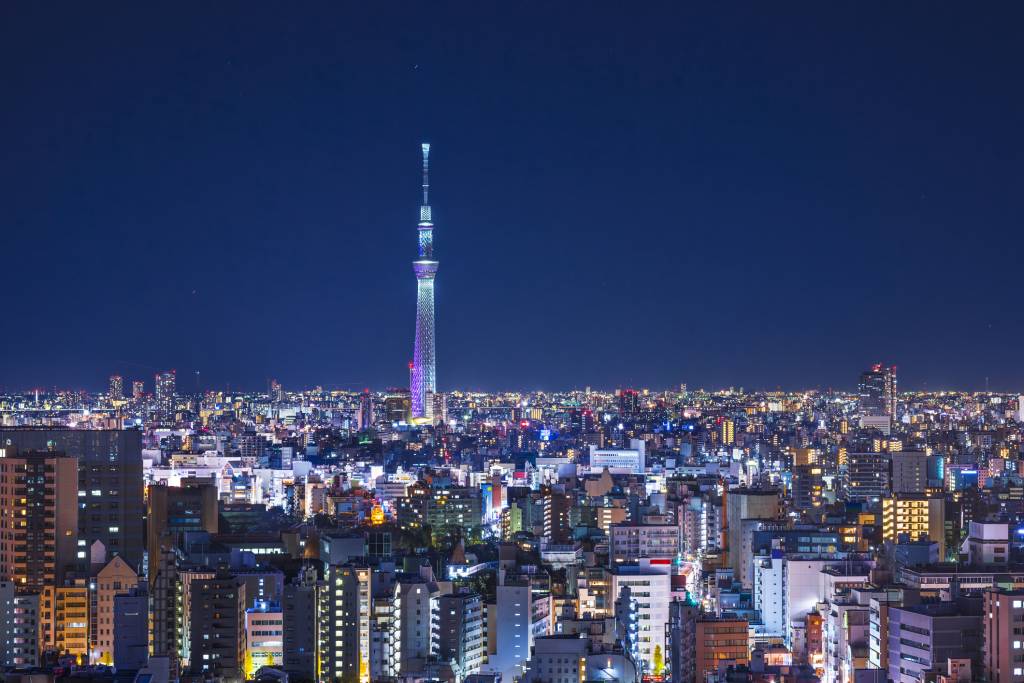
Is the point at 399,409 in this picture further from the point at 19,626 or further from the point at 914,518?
the point at 19,626

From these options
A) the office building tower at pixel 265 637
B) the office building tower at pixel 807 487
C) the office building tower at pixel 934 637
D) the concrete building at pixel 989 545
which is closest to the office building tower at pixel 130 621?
the office building tower at pixel 265 637

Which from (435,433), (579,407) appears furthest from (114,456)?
(579,407)

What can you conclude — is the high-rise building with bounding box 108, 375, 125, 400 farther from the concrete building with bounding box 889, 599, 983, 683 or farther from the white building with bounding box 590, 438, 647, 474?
the concrete building with bounding box 889, 599, 983, 683

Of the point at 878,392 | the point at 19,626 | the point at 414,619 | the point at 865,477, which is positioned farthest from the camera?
the point at 878,392

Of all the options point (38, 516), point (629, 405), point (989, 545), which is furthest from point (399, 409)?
point (989, 545)

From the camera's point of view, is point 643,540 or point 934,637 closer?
point 934,637

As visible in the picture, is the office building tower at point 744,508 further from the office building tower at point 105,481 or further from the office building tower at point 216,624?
the office building tower at point 216,624

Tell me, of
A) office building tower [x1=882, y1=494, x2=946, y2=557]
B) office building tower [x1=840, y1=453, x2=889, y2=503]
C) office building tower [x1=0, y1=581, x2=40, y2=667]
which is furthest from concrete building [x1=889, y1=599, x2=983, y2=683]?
office building tower [x1=840, y1=453, x2=889, y2=503]
